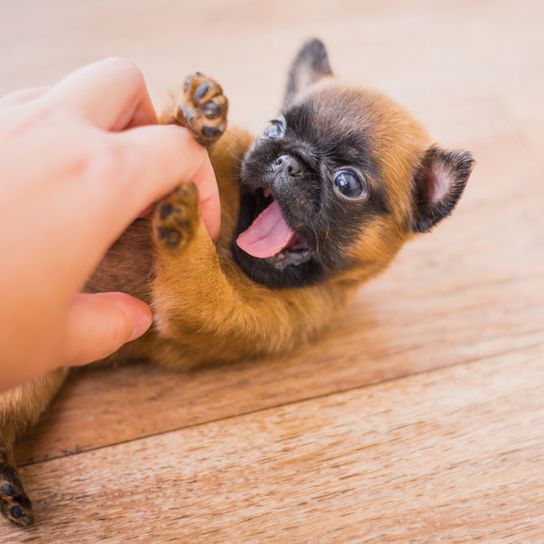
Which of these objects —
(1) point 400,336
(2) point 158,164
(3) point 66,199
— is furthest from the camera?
(1) point 400,336

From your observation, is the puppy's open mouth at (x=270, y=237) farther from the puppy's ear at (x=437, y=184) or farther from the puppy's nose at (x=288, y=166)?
the puppy's ear at (x=437, y=184)

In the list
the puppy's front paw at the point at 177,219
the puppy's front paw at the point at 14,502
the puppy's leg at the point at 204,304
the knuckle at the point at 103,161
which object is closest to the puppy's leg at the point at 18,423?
the puppy's front paw at the point at 14,502

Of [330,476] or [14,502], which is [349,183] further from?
[14,502]

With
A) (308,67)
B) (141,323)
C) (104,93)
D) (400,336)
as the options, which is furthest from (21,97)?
(400,336)

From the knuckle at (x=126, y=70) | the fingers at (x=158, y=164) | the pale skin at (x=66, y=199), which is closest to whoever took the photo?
the pale skin at (x=66, y=199)

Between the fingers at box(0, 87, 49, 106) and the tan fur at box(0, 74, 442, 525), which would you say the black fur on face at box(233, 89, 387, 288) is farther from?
the fingers at box(0, 87, 49, 106)
